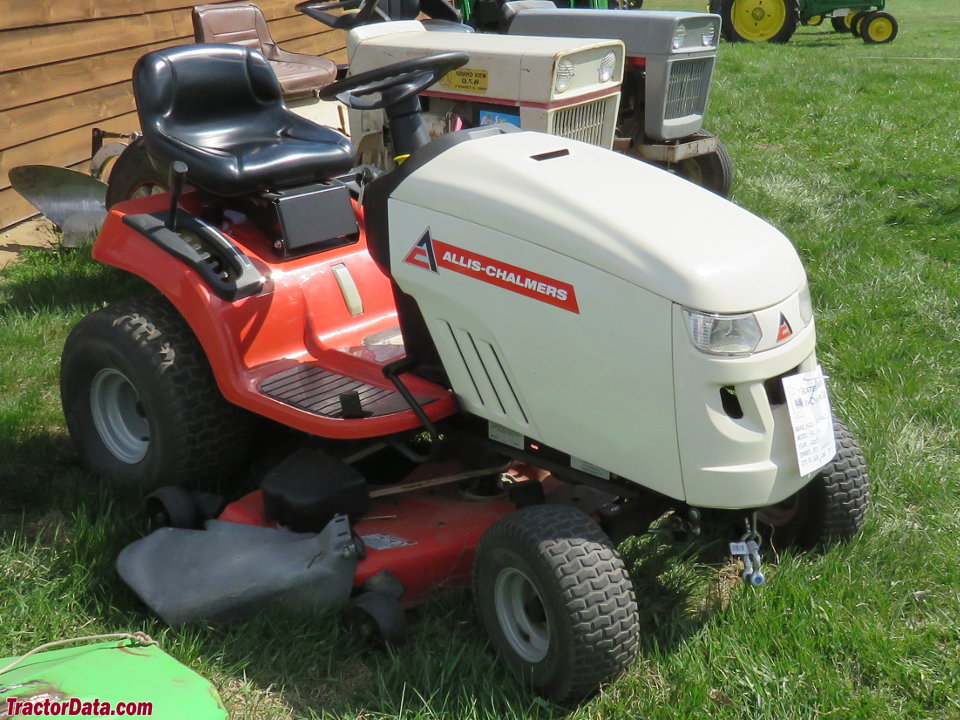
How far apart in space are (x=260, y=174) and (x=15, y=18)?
2.97 meters

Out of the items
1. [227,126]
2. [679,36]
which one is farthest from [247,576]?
[679,36]

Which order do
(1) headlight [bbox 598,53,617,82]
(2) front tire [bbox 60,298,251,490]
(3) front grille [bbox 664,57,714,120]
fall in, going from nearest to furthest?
(2) front tire [bbox 60,298,251,490] < (1) headlight [bbox 598,53,617,82] < (3) front grille [bbox 664,57,714,120]

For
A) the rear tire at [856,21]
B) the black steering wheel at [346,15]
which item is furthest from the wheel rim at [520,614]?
the rear tire at [856,21]

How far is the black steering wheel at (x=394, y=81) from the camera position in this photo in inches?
103

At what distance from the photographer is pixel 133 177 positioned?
14.7 feet

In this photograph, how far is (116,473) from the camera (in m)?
3.01

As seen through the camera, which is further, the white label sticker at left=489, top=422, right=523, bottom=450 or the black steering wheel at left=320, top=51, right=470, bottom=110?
the black steering wheel at left=320, top=51, right=470, bottom=110

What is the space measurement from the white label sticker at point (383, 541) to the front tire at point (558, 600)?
28 centimetres

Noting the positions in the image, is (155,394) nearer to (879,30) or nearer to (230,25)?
(230,25)

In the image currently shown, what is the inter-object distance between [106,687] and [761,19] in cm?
1475

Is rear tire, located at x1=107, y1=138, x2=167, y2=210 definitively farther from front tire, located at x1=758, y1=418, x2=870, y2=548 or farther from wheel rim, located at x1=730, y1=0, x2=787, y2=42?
wheel rim, located at x1=730, y1=0, x2=787, y2=42

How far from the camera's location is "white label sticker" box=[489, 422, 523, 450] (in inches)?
98.0

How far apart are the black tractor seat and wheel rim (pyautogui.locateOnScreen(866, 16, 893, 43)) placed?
1356 cm

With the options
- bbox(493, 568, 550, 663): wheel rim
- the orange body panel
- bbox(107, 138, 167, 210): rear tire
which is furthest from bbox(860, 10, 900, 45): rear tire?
bbox(493, 568, 550, 663): wheel rim
